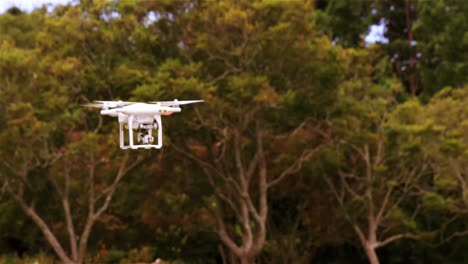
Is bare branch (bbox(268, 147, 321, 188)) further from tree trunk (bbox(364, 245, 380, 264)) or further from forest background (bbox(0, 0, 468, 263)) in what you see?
tree trunk (bbox(364, 245, 380, 264))

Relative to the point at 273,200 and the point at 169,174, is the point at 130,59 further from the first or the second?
the point at 273,200

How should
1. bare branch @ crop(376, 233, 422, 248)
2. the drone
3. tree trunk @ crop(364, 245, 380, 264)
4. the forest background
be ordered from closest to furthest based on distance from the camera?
1. the drone
2. the forest background
3. tree trunk @ crop(364, 245, 380, 264)
4. bare branch @ crop(376, 233, 422, 248)

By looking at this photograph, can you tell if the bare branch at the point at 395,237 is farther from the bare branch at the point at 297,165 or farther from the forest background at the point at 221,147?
the bare branch at the point at 297,165

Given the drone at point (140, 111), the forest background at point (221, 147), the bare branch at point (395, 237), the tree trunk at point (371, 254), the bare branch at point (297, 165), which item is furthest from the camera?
the bare branch at point (395, 237)

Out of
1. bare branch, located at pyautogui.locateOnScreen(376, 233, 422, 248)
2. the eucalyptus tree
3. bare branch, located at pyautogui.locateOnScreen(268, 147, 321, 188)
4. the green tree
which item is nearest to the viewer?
the eucalyptus tree

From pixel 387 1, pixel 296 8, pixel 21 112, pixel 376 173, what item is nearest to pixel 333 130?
pixel 376 173

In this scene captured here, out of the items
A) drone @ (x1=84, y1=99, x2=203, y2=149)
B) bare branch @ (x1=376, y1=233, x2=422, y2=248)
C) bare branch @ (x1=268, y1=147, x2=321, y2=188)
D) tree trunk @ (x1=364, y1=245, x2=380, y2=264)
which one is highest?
drone @ (x1=84, y1=99, x2=203, y2=149)

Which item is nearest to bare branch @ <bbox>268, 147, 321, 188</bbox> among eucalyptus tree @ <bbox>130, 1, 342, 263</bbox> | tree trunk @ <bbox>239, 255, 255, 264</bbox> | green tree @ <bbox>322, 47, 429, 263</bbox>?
eucalyptus tree @ <bbox>130, 1, 342, 263</bbox>

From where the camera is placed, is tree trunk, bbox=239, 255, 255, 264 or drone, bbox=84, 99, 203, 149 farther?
tree trunk, bbox=239, 255, 255, 264

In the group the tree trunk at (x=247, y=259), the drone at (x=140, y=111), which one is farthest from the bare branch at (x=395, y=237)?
the drone at (x=140, y=111)
